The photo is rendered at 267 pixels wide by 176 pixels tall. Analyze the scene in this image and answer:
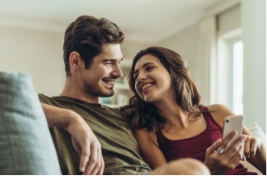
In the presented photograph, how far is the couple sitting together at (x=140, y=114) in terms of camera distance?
1263 millimetres

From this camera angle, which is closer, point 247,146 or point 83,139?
point 83,139

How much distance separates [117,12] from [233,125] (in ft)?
9.85

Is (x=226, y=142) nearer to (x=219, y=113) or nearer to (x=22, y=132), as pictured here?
(x=219, y=113)

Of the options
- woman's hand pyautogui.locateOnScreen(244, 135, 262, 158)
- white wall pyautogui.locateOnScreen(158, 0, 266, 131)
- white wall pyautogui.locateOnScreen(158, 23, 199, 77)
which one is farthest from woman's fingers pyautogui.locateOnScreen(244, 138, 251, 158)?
white wall pyautogui.locateOnScreen(158, 23, 199, 77)

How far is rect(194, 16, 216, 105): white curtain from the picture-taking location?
363 centimetres

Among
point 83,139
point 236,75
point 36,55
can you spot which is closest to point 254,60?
point 236,75

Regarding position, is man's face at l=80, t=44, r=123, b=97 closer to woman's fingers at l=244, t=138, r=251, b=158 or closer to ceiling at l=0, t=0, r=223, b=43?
woman's fingers at l=244, t=138, r=251, b=158

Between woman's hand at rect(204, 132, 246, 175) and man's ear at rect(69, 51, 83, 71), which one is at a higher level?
man's ear at rect(69, 51, 83, 71)

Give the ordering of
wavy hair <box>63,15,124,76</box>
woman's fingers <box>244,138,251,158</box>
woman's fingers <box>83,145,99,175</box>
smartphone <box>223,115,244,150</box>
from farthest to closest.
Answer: wavy hair <box>63,15,124,76</box>, woman's fingers <box>244,138,251,158</box>, smartphone <box>223,115,244,150</box>, woman's fingers <box>83,145,99,175</box>

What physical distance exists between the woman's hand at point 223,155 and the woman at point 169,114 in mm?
207

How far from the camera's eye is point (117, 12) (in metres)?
3.90

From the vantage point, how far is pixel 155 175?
0.66m

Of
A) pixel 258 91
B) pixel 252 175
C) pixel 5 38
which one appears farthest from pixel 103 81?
pixel 5 38

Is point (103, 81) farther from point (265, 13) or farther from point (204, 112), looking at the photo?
point (265, 13)
